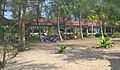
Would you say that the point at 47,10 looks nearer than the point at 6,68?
No

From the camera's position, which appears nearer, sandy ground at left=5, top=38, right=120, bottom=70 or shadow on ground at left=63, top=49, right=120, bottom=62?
sandy ground at left=5, top=38, right=120, bottom=70

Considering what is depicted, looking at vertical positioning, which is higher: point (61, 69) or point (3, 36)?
point (3, 36)

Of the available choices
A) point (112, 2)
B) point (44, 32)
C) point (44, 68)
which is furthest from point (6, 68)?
point (44, 32)

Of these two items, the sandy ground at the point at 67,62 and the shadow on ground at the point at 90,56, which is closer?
the sandy ground at the point at 67,62

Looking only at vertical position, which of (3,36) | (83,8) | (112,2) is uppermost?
(83,8)

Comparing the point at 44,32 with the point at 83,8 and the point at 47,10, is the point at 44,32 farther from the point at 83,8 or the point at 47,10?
the point at 47,10

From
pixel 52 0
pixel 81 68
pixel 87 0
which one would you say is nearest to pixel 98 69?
pixel 81 68

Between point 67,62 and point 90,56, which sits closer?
point 67,62

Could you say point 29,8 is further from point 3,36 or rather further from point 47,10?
point 3,36

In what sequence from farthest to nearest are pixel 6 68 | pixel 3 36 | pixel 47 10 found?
pixel 47 10 → pixel 6 68 → pixel 3 36

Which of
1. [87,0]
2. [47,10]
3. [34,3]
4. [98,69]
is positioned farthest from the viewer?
[87,0]

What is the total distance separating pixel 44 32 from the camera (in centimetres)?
2584

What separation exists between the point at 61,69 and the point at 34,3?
16.5 ft

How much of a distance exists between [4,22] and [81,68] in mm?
3034
